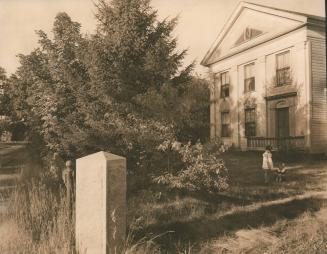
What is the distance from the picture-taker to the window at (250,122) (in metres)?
19.1

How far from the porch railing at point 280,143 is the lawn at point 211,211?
6014mm

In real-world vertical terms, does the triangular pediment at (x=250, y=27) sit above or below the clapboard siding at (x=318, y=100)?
above

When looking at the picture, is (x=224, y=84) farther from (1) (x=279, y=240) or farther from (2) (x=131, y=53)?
(1) (x=279, y=240)

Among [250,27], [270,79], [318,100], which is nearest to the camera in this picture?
[318,100]

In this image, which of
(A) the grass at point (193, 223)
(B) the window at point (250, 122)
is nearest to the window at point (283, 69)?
(B) the window at point (250, 122)

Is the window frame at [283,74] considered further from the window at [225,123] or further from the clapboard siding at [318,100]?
the window at [225,123]

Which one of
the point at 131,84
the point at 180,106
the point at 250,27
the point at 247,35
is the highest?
the point at 250,27

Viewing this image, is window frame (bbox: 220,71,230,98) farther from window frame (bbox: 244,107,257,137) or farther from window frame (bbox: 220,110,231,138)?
window frame (bbox: 244,107,257,137)

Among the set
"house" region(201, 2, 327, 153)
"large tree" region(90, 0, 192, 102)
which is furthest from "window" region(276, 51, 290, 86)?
"large tree" region(90, 0, 192, 102)

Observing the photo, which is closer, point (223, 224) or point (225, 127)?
point (223, 224)


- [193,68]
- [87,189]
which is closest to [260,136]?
[193,68]

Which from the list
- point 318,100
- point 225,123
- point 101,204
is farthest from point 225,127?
point 101,204

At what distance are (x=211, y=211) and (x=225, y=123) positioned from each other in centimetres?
1568

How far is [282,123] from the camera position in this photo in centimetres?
1730
